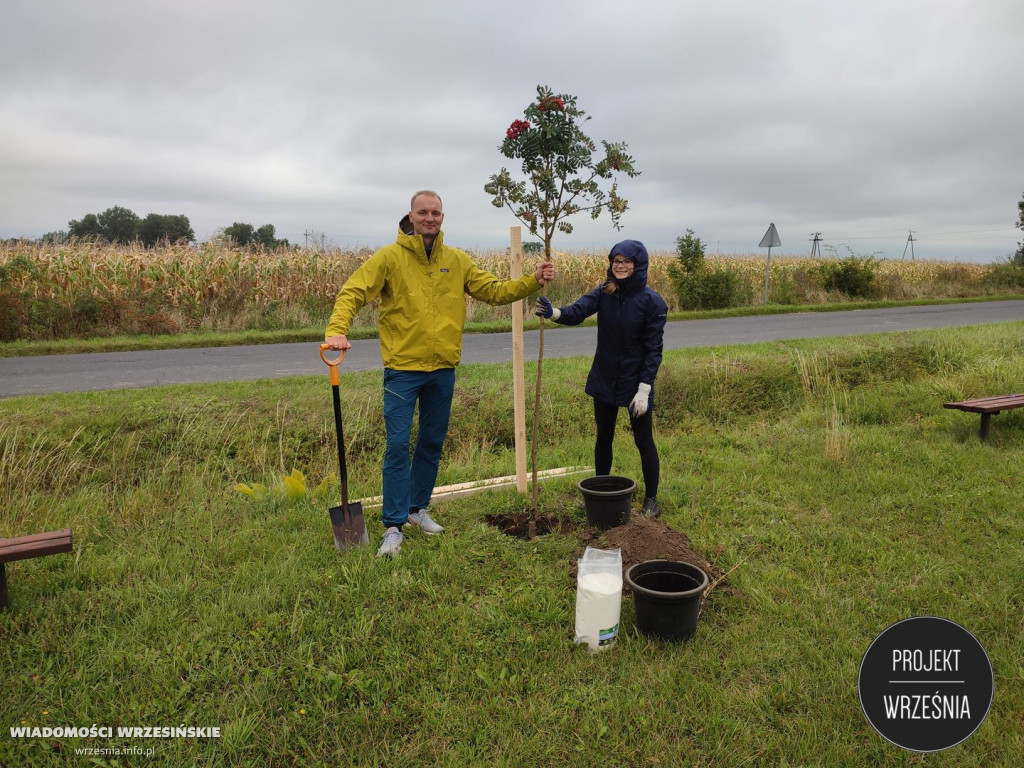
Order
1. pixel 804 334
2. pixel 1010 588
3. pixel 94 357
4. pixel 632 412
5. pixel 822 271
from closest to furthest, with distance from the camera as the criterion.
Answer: pixel 1010 588, pixel 632 412, pixel 94 357, pixel 804 334, pixel 822 271

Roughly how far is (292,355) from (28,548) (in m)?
7.54

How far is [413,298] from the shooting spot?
4109mm

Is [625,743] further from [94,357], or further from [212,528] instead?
[94,357]

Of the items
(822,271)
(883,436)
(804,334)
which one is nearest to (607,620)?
(883,436)

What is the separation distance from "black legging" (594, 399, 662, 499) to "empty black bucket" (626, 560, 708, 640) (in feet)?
4.36

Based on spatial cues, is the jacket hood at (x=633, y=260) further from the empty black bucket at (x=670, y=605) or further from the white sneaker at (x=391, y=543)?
the white sneaker at (x=391, y=543)

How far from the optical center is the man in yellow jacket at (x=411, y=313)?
407 centimetres

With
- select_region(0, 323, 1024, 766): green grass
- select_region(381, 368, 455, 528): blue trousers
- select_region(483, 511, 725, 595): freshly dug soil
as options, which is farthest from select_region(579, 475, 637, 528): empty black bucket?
select_region(381, 368, 455, 528): blue trousers

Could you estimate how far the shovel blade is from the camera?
412cm

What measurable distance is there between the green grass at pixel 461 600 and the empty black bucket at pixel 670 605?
118 mm

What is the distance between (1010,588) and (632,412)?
233 cm

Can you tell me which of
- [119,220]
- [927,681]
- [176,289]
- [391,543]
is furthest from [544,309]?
[119,220]

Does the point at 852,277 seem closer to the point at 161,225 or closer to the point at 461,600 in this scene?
the point at 461,600

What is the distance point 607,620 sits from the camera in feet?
10.3
